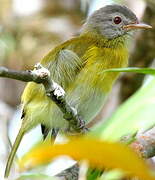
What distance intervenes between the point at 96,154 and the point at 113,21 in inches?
157

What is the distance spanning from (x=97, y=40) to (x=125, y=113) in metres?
3.39

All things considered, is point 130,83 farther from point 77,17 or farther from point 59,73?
point 77,17

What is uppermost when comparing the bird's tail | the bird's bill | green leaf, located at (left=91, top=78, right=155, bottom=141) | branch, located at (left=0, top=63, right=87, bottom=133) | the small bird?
the bird's bill

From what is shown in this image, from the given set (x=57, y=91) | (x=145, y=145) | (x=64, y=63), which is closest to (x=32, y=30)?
(x=64, y=63)

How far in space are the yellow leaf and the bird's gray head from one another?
142 inches

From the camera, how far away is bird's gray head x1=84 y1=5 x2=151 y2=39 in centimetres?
439

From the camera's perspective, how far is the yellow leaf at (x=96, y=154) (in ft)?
2.22

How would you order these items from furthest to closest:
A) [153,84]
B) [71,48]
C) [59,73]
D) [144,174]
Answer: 1. [71,48]
2. [59,73]
3. [153,84]
4. [144,174]

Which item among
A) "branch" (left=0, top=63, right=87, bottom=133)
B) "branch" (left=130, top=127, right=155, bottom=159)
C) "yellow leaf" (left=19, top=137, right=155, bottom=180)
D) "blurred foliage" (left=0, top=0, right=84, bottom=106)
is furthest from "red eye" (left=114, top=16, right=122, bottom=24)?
"yellow leaf" (left=19, top=137, right=155, bottom=180)

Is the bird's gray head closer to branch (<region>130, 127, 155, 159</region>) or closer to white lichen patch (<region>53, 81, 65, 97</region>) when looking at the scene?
branch (<region>130, 127, 155, 159</region>)

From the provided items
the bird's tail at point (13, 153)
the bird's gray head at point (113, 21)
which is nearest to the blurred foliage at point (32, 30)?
the bird's gray head at point (113, 21)

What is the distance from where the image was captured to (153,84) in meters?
1.01

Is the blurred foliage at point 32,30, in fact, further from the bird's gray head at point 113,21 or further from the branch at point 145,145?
the branch at point 145,145

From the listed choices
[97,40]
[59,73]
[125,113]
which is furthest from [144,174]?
[97,40]
